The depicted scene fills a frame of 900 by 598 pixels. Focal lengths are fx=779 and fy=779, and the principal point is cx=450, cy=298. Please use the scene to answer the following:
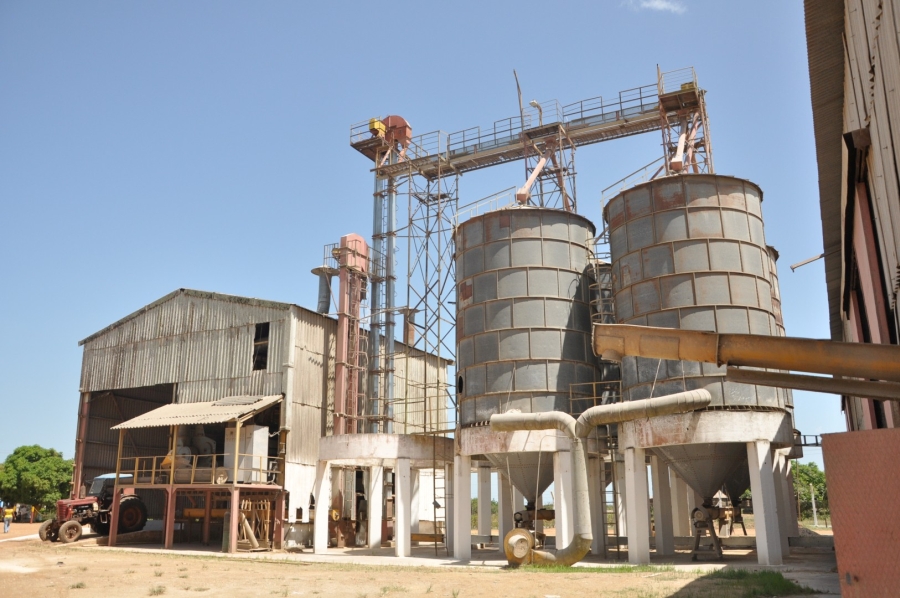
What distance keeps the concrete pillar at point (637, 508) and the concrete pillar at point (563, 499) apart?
1818 mm

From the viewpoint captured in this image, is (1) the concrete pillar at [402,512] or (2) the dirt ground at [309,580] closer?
(2) the dirt ground at [309,580]

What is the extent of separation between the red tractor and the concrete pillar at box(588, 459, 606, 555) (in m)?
19.9

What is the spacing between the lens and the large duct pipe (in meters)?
20.3

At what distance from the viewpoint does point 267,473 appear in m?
32.2

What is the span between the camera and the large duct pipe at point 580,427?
2034 centimetres

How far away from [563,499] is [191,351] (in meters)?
20.7

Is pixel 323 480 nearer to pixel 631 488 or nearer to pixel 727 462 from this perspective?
pixel 631 488

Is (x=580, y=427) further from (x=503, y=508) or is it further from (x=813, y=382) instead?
(x=503, y=508)

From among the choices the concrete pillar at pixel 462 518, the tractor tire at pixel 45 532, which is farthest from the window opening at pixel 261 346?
the concrete pillar at pixel 462 518

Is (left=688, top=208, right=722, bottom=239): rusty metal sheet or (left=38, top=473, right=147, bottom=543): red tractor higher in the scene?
(left=688, top=208, right=722, bottom=239): rusty metal sheet

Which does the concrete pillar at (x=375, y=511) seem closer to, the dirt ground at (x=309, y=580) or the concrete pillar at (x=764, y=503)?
the dirt ground at (x=309, y=580)

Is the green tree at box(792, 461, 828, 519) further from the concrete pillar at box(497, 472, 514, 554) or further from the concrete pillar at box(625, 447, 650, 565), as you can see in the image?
the concrete pillar at box(625, 447, 650, 565)

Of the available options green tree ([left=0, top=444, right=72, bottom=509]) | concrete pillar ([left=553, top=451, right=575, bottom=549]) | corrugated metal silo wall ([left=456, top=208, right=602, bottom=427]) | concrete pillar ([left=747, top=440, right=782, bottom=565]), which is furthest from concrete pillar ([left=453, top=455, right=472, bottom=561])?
green tree ([left=0, top=444, right=72, bottom=509])

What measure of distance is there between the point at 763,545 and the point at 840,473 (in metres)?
15.5
